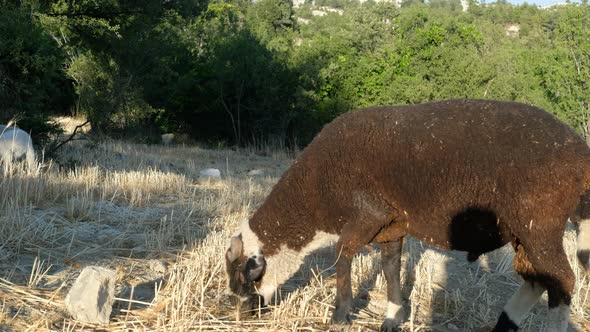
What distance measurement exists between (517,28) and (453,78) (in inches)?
3638

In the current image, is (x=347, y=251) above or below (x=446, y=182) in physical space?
below

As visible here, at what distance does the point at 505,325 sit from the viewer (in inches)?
234

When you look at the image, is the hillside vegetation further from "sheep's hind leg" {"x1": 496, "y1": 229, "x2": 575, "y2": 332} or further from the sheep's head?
"sheep's hind leg" {"x1": 496, "y1": 229, "x2": 575, "y2": 332}

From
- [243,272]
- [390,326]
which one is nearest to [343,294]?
[390,326]

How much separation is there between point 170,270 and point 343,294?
192cm

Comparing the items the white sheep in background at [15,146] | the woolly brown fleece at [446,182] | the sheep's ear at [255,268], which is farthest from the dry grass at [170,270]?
the white sheep in background at [15,146]

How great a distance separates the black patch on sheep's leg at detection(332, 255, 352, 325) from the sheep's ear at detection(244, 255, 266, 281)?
75 centimetres

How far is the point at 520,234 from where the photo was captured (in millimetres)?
5125

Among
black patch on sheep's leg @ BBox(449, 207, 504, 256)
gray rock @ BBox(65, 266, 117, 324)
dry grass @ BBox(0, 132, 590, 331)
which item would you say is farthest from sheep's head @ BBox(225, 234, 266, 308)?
black patch on sheep's leg @ BBox(449, 207, 504, 256)

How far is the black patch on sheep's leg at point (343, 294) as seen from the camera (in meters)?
5.52

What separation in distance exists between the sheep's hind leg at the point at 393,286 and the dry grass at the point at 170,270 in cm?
13

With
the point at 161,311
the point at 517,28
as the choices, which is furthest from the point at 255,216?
the point at 517,28

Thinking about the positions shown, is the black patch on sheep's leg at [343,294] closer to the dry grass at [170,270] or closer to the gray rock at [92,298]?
the dry grass at [170,270]

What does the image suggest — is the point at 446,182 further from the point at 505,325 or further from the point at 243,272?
the point at 243,272
